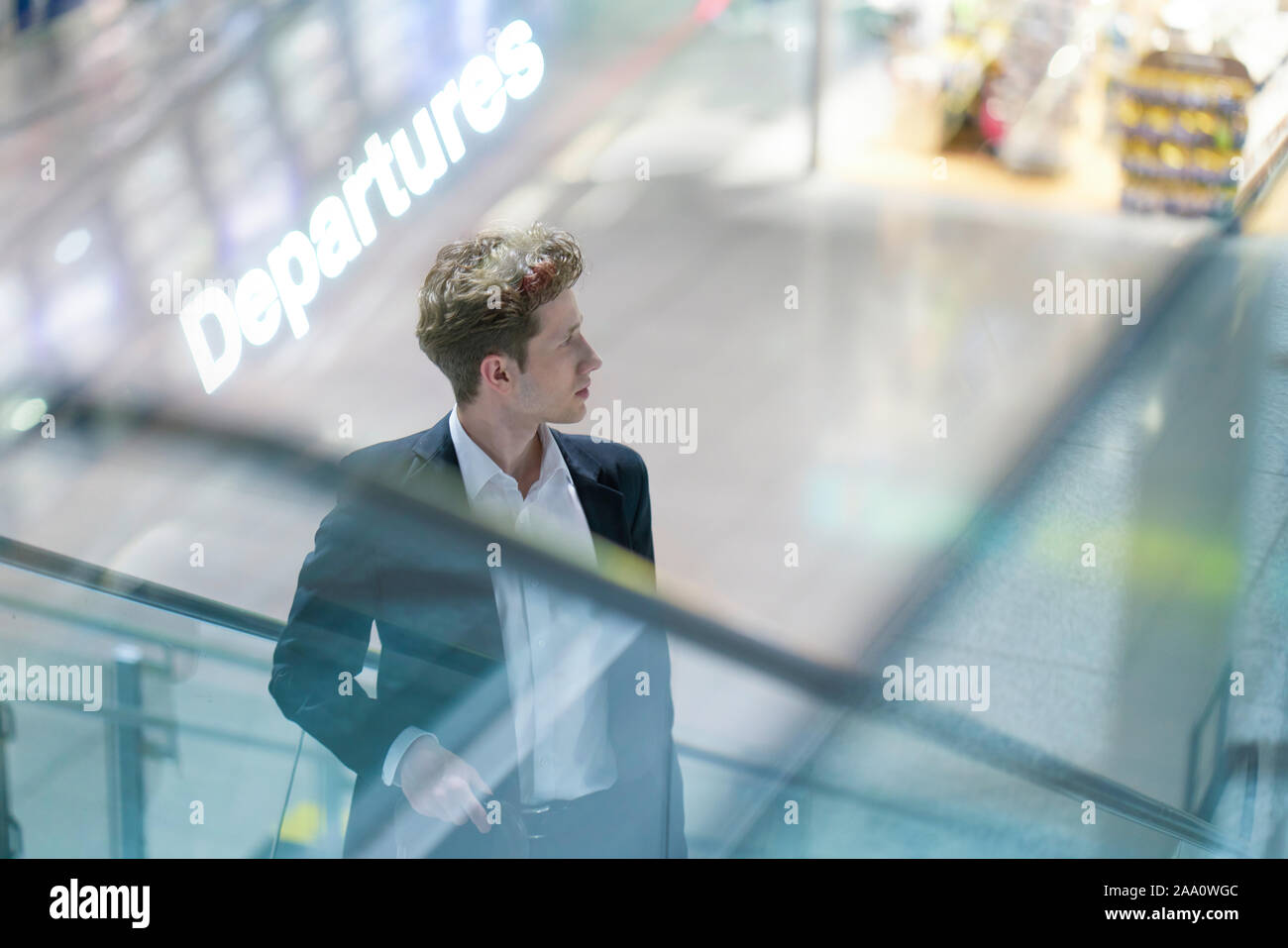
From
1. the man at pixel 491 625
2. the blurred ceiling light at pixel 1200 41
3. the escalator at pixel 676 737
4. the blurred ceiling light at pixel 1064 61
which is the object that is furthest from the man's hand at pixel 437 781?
the blurred ceiling light at pixel 1064 61

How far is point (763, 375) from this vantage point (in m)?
5.05

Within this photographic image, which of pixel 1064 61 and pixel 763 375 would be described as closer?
pixel 763 375

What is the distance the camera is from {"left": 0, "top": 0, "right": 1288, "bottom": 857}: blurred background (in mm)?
2447

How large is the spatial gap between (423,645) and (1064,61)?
4628 mm

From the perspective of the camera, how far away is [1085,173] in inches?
216

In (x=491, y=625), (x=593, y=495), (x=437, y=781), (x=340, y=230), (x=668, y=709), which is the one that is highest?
(x=340, y=230)

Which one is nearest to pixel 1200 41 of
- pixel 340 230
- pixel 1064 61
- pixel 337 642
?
pixel 1064 61

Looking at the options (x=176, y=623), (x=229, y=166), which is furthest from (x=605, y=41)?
(x=176, y=623)

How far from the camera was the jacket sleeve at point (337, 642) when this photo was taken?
69.6 inches

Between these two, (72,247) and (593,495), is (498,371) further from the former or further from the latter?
(72,247)

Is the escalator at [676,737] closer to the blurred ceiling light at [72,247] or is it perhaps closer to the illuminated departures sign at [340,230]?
the illuminated departures sign at [340,230]

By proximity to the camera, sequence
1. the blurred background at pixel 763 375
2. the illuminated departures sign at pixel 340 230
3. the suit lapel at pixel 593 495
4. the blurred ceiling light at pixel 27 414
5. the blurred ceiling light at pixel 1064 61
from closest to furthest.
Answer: the suit lapel at pixel 593 495
the blurred background at pixel 763 375
the blurred ceiling light at pixel 1064 61
the illuminated departures sign at pixel 340 230
the blurred ceiling light at pixel 27 414

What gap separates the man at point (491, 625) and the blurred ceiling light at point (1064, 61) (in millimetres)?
4283

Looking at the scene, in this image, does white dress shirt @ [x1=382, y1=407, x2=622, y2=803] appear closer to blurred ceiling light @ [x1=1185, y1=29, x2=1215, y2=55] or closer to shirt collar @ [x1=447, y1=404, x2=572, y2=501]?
shirt collar @ [x1=447, y1=404, x2=572, y2=501]
